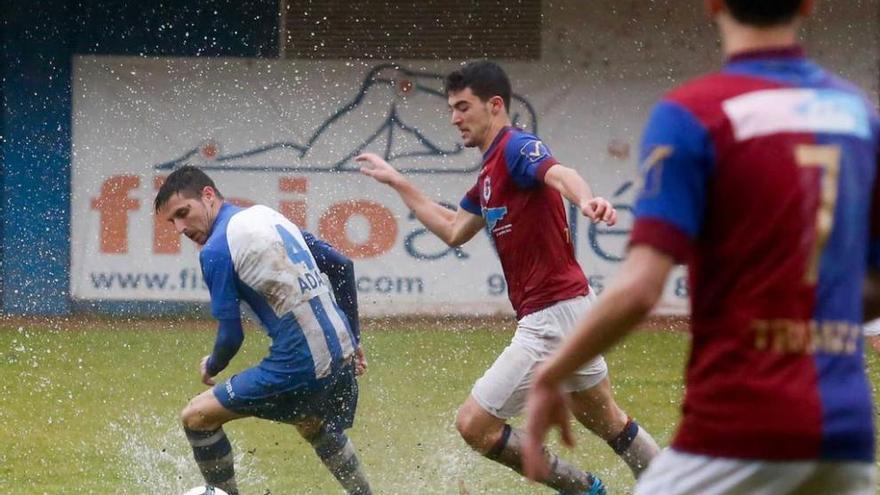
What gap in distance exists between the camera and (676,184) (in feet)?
9.02

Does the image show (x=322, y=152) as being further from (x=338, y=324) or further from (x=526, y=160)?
(x=526, y=160)

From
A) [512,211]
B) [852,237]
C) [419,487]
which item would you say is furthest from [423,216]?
[852,237]

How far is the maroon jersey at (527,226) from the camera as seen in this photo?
668cm

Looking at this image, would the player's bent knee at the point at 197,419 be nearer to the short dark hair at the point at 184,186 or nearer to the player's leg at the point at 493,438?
the short dark hair at the point at 184,186

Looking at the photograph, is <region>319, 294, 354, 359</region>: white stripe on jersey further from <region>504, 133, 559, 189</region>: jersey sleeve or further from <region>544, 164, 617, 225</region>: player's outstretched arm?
<region>544, 164, 617, 225</region>: player's outstretched arm

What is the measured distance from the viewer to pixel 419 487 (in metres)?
7.61

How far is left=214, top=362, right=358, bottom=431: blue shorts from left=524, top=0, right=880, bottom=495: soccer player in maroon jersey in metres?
3.92

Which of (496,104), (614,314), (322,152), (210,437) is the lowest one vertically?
(322,152)

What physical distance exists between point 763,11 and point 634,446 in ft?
13.9

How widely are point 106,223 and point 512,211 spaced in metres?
9.96

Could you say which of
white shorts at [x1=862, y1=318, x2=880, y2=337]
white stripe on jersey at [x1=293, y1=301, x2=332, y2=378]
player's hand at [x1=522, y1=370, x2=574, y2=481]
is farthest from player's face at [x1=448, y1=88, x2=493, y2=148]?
player's hand at [x1=522, y1=370, x2=574, y2=481]

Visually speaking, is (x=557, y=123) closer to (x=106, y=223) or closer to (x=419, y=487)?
(x=106, y=223)

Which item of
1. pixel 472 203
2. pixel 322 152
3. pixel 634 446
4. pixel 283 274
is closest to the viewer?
pixel 283 274

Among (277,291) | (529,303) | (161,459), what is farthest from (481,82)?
(161,459)
